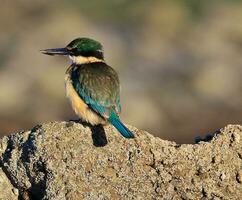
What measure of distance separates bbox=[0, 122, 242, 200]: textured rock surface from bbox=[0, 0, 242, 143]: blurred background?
6732 millimetres

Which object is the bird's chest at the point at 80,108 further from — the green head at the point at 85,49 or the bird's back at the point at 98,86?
the green head at the point at 85,49

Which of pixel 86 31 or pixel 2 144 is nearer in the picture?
pixel 2 144

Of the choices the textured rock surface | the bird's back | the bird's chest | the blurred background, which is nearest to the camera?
the textured rock surface

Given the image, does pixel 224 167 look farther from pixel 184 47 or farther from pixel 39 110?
pixel 184 47

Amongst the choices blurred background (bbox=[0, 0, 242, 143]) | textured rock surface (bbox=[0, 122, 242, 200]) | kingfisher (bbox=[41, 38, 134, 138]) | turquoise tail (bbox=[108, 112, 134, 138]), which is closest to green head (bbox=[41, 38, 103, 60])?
kingfisher (bbox=[41, 38, 134, 138])

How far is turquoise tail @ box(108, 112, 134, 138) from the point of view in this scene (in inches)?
307

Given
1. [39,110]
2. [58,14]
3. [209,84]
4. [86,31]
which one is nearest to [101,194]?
[39,110]

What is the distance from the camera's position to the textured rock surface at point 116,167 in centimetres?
752

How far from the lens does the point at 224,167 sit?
7629 millimetres

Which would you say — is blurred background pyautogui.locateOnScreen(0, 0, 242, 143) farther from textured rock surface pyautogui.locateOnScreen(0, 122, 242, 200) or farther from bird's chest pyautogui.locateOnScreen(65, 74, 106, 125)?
textured rock surface pyautogui.locateOnScreen(0, 122, 242, 200)

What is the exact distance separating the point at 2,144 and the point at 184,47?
672 inches

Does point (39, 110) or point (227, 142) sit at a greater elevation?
point (227, 142)

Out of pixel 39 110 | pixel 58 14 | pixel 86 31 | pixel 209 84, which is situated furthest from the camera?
pixel 58 14

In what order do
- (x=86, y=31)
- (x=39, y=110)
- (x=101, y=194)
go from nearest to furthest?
(x=101, y=194) < (x=39, y=110) < (x=86, y=31)
